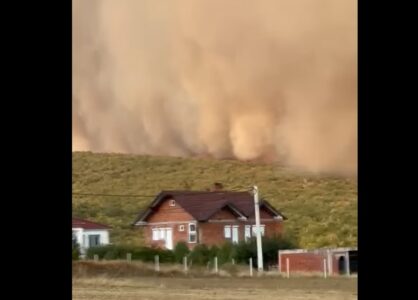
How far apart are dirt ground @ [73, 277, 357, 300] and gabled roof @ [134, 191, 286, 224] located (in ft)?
1.20

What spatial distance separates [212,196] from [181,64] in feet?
2.31

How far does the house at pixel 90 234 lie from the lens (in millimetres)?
2864

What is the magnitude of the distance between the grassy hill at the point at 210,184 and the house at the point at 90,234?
0.14 ft

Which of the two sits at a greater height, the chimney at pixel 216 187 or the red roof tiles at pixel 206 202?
the chimney at pixel 216 187

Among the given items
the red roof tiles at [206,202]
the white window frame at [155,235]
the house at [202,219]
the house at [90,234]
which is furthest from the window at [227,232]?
the house at [90,234]

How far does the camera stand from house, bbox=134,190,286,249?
317cm

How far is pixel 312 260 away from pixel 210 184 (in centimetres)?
72

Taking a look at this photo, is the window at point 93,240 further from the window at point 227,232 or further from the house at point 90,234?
the window at point 227,232

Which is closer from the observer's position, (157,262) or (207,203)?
(207,203)

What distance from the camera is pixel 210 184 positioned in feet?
10.9

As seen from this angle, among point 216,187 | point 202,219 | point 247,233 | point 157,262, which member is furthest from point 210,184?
point 157,262

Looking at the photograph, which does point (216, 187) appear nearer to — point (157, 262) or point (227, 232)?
point (227, 232)
